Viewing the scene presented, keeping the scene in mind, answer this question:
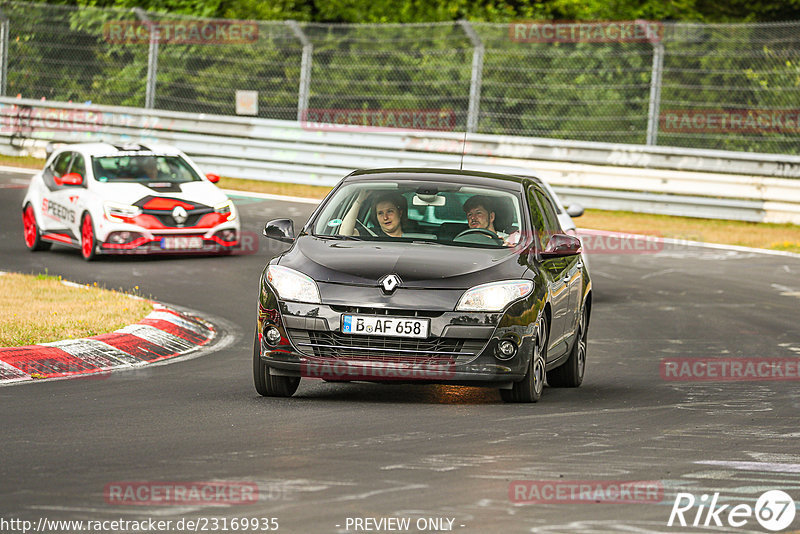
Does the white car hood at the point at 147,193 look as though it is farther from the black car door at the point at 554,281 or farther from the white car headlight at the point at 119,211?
the black car door at the point at 554,281

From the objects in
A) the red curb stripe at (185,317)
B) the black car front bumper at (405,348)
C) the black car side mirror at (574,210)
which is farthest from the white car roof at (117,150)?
the black car front bumper at (405,348)

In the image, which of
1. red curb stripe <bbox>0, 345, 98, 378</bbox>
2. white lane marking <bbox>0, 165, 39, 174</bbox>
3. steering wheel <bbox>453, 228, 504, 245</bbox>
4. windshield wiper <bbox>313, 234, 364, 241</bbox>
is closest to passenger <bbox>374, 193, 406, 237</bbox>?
windshield wiper <bbox>313, 234, 364, 241</bbox>

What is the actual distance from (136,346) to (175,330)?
878mm

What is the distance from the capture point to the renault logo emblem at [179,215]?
58.0 feet

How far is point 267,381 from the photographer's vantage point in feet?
30.1

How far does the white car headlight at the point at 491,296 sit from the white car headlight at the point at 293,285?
86cm

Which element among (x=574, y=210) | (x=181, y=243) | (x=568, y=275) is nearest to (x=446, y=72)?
(x=181, y=243)

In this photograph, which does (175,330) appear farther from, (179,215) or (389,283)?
(179,215)

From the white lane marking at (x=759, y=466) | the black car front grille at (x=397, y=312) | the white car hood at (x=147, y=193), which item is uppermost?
the black car front grille at (x=397, y=312)

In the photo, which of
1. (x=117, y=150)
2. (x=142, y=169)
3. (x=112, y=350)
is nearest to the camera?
(x=112, y=350)

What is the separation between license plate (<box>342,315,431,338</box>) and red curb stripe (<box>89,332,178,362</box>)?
2716 millimetres

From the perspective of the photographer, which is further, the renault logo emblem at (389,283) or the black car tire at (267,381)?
the black car tire at (267,381)

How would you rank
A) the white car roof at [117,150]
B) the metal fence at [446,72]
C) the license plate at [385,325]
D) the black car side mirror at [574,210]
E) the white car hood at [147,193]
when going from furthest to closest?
the metal fence at [446,72] < the white car roof at [117,150] < the white car hood at [147,193] < the black car side mirror at [574,210] < the license plate at [385,325]

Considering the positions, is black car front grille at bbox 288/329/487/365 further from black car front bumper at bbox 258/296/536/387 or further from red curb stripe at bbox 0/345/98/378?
red curb stripe at bbox 0/345/98/378
